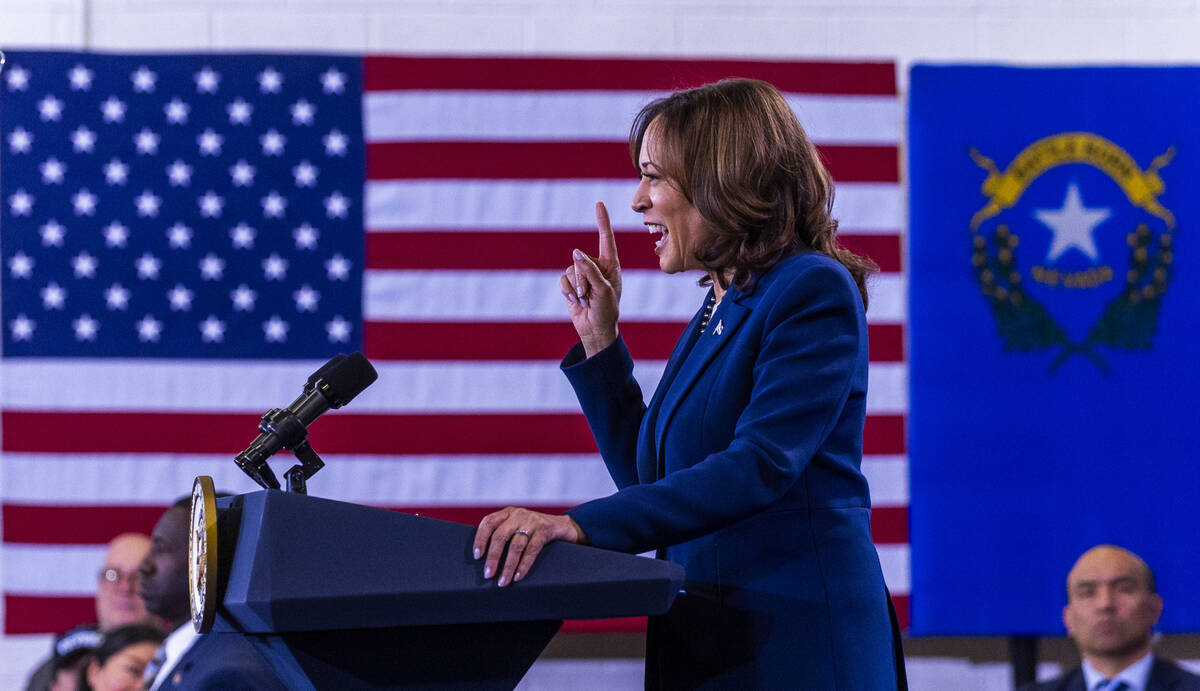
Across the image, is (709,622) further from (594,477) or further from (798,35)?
(798,35)

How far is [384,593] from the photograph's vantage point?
33.3 inches

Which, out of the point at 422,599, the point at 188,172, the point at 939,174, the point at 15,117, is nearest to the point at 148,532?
the point at 188,172

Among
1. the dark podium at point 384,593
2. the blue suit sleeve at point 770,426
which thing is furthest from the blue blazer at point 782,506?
the dark podium at point 384,593

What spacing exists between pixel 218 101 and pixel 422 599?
2.57 meters

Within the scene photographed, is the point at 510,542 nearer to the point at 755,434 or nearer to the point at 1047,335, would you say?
the point at 755,434

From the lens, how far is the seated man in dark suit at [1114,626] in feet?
9.67

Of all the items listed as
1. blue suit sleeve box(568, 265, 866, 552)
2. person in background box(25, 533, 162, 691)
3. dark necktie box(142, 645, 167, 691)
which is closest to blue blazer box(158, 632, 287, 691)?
dark necktie box(142, 645, 167, 691)

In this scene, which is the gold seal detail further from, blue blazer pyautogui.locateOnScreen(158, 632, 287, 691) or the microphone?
blue blazer pyautogui.locateOnScreen(158, 632, 287, 691)

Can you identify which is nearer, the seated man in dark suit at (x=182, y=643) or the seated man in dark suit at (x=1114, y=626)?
the seated man in dark suit at (x=182, y=643)

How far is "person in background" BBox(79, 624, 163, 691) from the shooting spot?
286 cm

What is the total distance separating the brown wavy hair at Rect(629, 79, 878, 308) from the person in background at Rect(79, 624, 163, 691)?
223cm

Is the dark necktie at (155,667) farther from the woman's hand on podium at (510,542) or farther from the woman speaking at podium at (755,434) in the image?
the woman's hand on podium at (510,542)

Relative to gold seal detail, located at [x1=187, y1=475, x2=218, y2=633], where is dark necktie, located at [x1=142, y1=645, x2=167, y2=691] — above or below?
below

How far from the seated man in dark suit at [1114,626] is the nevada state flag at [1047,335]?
0.05 metres
